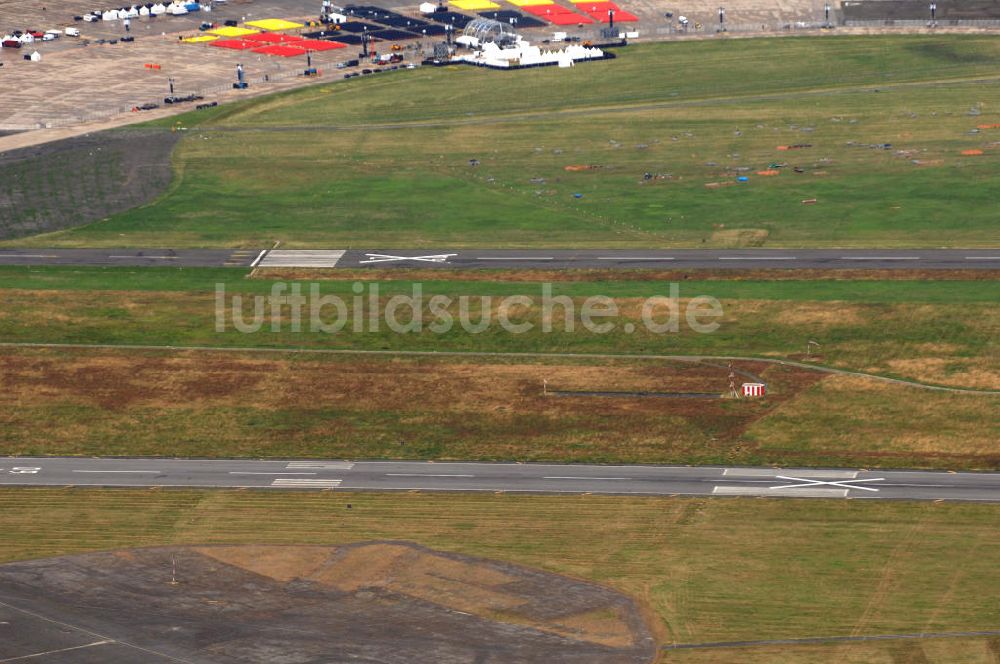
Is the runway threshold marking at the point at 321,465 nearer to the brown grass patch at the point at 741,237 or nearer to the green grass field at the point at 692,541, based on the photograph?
the green grass field at the point at 692,541

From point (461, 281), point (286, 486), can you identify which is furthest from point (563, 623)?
point (461, 281)

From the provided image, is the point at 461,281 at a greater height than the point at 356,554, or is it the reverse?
the point at 461,281

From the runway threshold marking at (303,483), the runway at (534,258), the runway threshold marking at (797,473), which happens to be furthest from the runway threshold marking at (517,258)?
the runway threshold marking at (303,483)

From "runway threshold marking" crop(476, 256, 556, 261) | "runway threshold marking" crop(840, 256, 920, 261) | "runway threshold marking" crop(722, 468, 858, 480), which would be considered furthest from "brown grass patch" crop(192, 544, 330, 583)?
"runway threshold marking" crop(840, 256, 920, 261)

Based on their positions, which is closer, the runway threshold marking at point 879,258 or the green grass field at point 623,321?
the green grass field at point 623,321

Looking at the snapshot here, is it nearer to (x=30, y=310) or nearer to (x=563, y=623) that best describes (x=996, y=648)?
(x=563, y=623)

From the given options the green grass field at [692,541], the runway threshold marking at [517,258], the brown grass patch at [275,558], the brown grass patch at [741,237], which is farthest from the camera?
the brown grass patch at [741,237]

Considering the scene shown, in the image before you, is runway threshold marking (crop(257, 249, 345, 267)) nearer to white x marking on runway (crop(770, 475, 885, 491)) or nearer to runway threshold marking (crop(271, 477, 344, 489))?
runway threshold marking (crop(271, 477, 344, 489))
